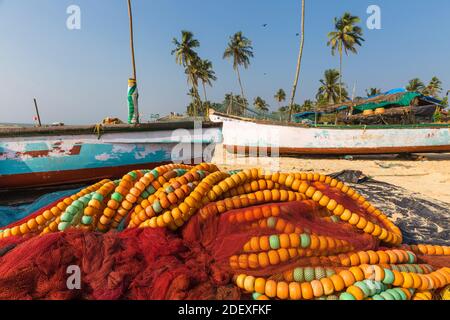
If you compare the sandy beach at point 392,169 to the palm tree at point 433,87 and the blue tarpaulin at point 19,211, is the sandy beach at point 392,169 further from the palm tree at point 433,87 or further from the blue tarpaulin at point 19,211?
the palm tree at point 433,87

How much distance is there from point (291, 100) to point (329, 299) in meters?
14.9

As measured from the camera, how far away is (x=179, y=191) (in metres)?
1.84

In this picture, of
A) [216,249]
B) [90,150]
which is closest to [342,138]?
[90,150]

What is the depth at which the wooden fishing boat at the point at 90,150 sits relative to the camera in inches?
195

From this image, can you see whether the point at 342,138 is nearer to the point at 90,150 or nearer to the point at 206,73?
the point at 90,150

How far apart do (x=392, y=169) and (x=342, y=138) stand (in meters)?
2.29

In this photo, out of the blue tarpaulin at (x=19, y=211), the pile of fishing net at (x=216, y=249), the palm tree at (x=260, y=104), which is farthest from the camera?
the palm tree at (x=260, y=104)

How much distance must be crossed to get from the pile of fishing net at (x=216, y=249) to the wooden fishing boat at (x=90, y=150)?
11.7 feet

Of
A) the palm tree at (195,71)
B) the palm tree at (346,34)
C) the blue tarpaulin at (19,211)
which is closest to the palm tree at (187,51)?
the palm tree at (195,71)

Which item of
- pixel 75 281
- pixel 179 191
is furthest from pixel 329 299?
pixel 75 281

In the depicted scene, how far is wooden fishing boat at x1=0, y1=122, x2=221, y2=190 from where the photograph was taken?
4961mm

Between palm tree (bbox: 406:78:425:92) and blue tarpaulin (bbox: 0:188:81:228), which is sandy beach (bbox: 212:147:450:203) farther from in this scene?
palm tree (bbox: 406:78:425:92)

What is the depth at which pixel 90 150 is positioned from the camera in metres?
→ 5.31
